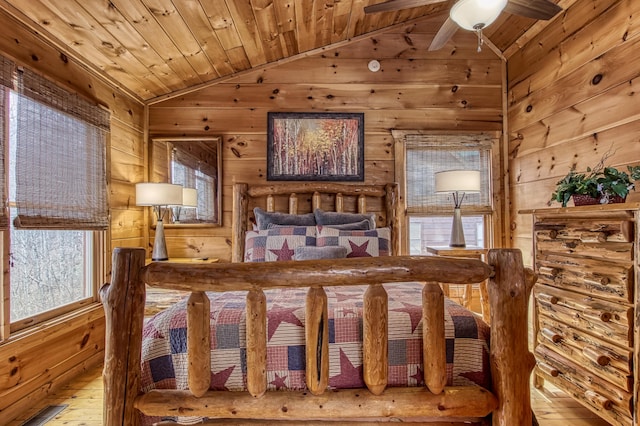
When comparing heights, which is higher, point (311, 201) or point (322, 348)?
point (311, 201)

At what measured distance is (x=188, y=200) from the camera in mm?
3070

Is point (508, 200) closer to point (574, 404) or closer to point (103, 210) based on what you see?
point (574, 404)

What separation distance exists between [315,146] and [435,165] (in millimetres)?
1142

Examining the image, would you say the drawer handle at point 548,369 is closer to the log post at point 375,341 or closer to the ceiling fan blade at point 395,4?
the log post at point 375,341

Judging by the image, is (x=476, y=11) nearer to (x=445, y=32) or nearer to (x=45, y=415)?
(x=445, y=32)

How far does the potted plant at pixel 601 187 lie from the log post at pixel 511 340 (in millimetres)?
1068

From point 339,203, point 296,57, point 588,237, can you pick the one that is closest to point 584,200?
point 588,237

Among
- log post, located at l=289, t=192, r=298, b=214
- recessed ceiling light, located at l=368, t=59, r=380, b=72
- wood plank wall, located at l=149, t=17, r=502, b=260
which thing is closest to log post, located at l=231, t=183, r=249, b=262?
wood plank wall, located at l=149, t=17, r=502, b=260

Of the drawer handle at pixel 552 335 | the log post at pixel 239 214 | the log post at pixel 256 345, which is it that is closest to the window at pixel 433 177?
the drawer handle at pixel 552 335

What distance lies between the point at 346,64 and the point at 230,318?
273cm

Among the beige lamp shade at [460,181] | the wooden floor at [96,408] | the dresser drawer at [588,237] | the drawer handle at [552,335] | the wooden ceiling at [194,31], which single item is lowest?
the wooden floor at [96,408]

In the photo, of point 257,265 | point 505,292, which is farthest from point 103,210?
point 505,292

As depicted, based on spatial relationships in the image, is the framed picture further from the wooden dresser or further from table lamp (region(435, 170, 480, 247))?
the wooden dresser

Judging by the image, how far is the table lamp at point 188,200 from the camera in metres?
3.05
